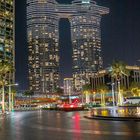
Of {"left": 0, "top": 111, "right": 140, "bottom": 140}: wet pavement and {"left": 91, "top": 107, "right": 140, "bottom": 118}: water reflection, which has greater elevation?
{"left": 91, "top": 107, "right": 140, "bottom": 118}: water reflection

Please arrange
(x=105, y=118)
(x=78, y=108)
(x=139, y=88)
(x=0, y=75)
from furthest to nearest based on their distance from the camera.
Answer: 1. (x=139, y=88)
2. (x=0, y=75)
3. (x=78, y=108)
4. (x=105, y=118)

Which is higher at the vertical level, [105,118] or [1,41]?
[1,41]

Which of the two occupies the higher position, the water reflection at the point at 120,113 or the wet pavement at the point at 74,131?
the water reflection at the point at 120,113

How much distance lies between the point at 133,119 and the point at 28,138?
18.7 meters

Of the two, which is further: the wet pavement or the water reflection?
the water reflection

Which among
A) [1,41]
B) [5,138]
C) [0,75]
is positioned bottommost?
[5,138]

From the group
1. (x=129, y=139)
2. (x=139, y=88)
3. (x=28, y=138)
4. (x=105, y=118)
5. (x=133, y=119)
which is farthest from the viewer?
(x=139, y=88)

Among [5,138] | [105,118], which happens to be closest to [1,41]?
[105,118]

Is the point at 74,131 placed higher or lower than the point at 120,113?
lower

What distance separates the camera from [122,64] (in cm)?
13075

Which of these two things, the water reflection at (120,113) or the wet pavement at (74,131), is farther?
the water reflection at (120,113)

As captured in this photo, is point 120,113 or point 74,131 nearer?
point 74,131

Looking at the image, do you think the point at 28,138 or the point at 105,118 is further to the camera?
the point at 105,118

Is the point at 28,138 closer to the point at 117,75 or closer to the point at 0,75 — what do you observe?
the point at 0,75
